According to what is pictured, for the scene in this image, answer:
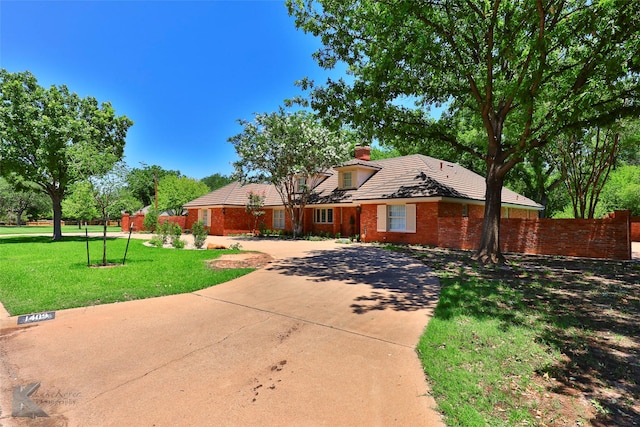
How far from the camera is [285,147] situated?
21500 mm

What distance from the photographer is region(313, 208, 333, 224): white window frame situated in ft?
82.5

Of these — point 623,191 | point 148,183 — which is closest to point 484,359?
point 623,191

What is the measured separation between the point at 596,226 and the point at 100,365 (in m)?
16.8

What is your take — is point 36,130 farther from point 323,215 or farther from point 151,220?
point 323,215

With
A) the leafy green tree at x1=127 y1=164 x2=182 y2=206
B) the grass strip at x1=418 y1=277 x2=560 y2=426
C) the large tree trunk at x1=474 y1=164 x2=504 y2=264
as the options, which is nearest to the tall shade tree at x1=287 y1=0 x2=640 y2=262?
the large tree trunk at x1=474 y1=164 x2=504 y2=264

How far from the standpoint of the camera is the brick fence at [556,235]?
13.0 m

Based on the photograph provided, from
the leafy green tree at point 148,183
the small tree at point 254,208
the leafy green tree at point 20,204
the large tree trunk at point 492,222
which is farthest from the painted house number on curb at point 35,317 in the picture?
the leafy green tree at point 20,204

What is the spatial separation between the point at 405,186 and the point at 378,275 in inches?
448

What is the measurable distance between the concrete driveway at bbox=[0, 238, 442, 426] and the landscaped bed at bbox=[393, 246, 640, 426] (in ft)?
1.26

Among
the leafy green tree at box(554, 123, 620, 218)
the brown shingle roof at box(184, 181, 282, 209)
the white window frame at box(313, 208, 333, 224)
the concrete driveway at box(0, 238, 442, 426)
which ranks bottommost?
the concrete driveway at box(0, 238, 442, 426)

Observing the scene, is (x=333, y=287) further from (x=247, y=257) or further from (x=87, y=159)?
(x=87, y=159)

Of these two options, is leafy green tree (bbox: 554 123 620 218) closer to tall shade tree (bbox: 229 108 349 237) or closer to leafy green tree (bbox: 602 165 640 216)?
leafy green tree (bbox: 602 165 640 216)

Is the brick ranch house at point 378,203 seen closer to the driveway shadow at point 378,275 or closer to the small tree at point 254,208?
the small tree at point 254,208

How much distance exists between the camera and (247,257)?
12.6 m
